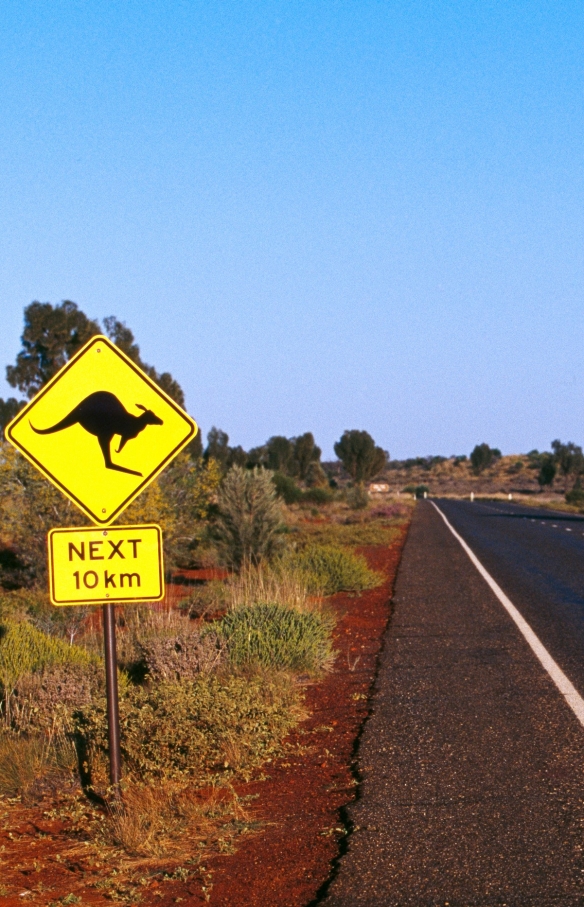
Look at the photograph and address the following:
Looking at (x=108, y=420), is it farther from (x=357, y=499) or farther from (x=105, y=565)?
(x=357, y=499)

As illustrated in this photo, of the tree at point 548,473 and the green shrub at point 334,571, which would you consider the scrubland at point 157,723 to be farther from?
the tree at point 548,473

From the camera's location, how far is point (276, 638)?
10.1m

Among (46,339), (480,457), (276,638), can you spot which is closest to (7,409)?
(46,339)

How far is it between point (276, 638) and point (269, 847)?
4.78m

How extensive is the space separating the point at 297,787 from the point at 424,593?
10.7 metres

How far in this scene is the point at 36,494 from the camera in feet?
54.3

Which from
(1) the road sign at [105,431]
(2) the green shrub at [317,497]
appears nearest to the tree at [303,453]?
(2) the green shrub at [317,497]

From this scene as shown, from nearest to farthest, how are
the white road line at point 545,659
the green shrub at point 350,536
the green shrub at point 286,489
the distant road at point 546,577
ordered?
the white road line at point 545,659 → the distant road at point 546,577 → the green shrub at point 350,536 → the green shrub at point 286,489

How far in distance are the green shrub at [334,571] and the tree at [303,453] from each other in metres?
70.6

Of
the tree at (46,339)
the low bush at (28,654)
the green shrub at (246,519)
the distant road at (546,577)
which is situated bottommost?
the distant road at (546,577)

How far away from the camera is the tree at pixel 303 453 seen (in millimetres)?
89625

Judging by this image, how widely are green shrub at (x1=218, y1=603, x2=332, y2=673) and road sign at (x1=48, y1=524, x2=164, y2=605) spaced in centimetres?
352

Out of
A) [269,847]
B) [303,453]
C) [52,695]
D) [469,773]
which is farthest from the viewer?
[303,453]

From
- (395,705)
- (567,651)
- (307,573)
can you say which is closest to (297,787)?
(395,705)
